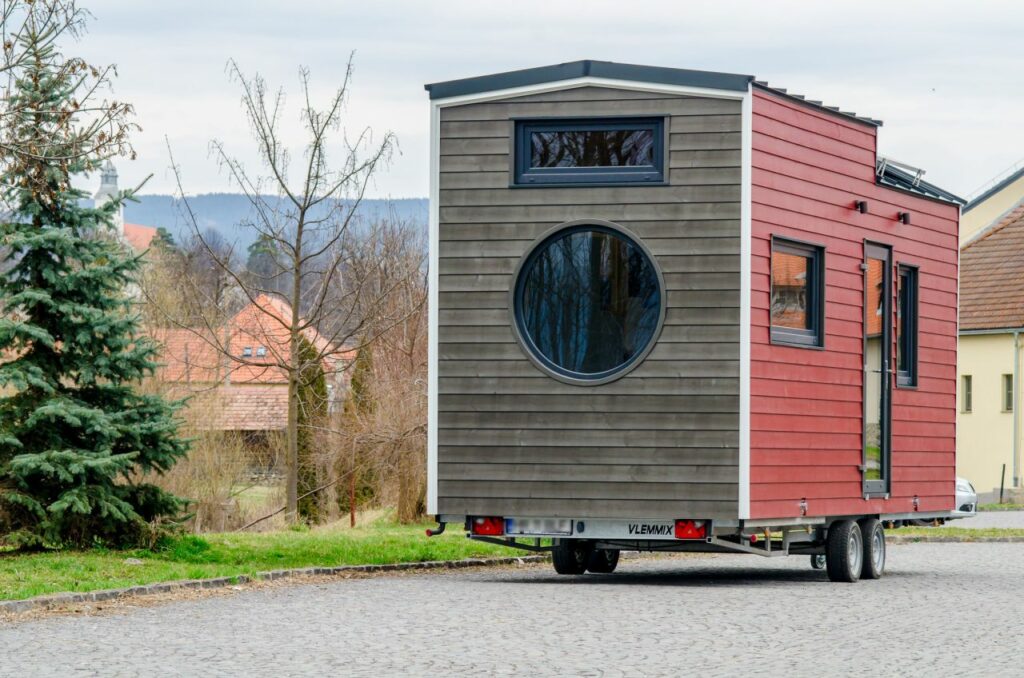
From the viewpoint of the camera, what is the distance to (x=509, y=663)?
33.2ft

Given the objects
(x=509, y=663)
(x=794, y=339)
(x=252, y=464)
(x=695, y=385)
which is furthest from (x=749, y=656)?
(x=252, y=464)

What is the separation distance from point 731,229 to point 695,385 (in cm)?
146

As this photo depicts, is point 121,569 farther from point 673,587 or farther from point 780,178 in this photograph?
point 780,178

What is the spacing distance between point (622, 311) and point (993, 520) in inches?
887

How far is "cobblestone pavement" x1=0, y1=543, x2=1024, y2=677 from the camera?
10055mm

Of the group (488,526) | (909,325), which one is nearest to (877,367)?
(909,325)

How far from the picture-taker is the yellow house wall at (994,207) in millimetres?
53625

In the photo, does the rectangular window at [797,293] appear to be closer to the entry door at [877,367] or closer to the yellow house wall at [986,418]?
the entry door at [877,367]

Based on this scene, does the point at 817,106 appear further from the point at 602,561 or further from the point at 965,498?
the point at 965,498

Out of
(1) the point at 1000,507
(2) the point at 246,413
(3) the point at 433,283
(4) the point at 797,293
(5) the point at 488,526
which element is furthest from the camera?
(1) the point at 1000,507

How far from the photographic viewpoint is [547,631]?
11.8 meters

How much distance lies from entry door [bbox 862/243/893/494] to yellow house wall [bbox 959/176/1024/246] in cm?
3690

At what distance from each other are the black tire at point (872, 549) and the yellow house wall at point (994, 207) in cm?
3742

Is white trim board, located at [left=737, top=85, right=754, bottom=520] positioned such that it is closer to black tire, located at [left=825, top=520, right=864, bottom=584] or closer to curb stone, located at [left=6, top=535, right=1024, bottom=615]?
black tire, located at [left=825, top=520, right=864, bottom=584]
